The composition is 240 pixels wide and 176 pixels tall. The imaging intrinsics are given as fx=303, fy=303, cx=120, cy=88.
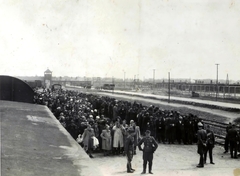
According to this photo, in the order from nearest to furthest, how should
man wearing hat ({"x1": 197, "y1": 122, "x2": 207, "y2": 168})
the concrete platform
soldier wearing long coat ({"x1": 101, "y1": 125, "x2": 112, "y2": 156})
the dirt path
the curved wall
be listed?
the concrete platform
the dirt path
man wearing hat ({"x1": 197, "y1": 122, "x2": 207, "y2": 168})
soldier wearing long coat ({"x1": 101, "y1": 125, "x2": 112, "y2": 156})
the curved wall

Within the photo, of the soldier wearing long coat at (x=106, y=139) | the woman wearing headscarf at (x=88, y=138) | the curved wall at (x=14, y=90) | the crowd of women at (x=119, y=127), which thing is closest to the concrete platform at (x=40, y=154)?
the woman wearing headscarf at (x=88, y=138)

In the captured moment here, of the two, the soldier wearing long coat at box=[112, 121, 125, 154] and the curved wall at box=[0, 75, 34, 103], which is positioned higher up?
the curved wall at box=[0, 75, 34, 103]

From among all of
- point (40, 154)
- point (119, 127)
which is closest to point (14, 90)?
point (119, 127)

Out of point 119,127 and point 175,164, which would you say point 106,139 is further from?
point 175,164

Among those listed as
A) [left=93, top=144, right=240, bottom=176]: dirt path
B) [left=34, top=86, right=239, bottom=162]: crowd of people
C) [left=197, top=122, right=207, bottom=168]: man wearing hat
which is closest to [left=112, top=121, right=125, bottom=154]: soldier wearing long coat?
[left=34, top=86, right=239, bottom=162]: crowd of people

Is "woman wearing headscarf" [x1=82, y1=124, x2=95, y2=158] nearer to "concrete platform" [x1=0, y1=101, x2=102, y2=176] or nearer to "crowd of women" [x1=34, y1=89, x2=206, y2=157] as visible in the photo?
"crowd of women" [x1=34, y1=89, x2=206, y2=157]

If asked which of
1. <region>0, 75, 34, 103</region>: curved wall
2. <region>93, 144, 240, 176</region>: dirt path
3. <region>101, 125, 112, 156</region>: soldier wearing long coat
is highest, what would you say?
<region>0, 75, 34, 103</region>: curved wall

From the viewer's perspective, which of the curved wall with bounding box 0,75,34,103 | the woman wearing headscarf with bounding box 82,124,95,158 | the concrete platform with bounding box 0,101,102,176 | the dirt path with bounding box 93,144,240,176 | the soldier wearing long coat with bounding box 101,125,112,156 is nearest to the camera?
the concrete platform with bounding box 0,101,102,176

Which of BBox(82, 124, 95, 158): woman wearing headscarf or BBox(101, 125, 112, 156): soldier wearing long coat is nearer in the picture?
BBox(82, 124, 95, 158): woman wearing headscarf
